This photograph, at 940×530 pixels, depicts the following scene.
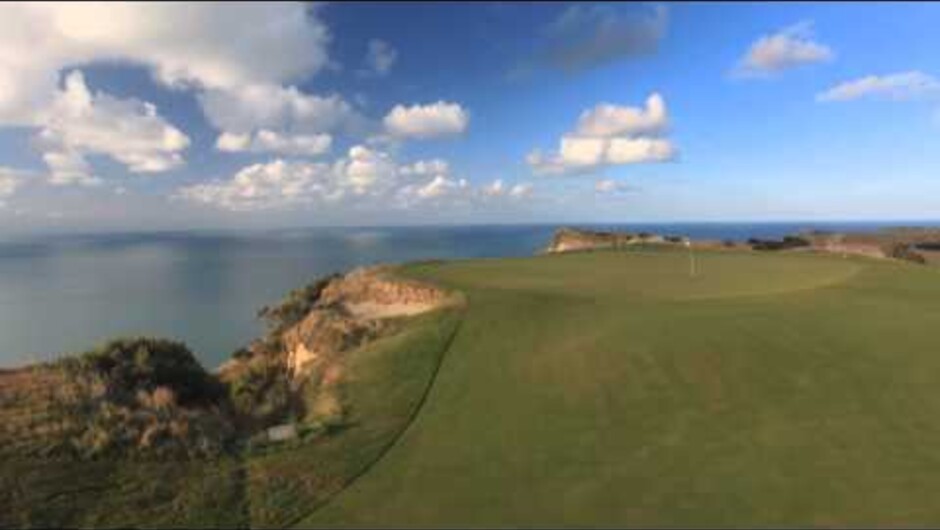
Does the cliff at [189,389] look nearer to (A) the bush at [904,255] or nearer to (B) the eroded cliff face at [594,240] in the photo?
(B) the eroded cliff face at [594,240]

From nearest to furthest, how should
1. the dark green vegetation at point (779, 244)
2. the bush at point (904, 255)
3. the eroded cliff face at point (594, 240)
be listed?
the bush at point (904, 255), the dark green vegetation at point (779, 244), the eroded cliff face at point (594, 240)

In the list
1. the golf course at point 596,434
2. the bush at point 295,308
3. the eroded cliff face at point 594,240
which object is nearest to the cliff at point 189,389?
the golf course at point 596,434

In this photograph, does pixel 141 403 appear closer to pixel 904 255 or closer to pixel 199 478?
pixel 199 478

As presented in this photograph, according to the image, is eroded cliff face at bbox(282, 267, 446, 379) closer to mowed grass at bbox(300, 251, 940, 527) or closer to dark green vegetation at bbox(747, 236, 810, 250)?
mowed grass at bbox(300, 251, 940, 527)

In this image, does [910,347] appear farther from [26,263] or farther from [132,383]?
[26,263]

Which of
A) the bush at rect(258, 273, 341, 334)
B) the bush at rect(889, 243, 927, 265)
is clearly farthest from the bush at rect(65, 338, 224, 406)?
the bush at rect(889, 243, 927, 265)

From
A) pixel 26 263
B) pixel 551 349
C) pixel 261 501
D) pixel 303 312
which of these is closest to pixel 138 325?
pixel 303 312
